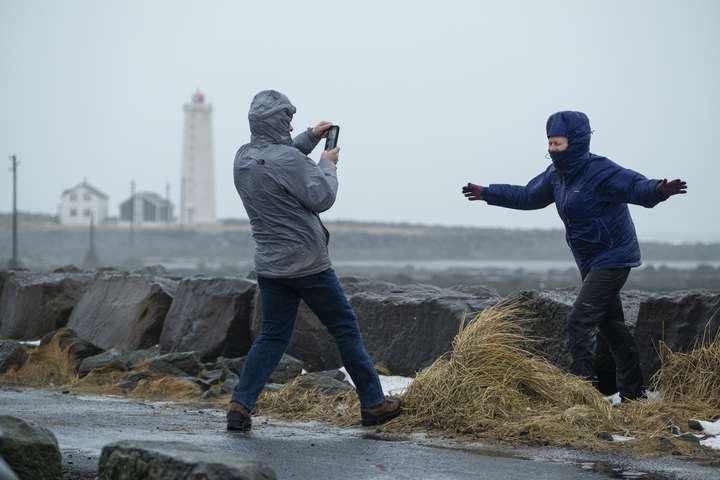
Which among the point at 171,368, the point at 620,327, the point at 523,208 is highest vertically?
the point at 523,208

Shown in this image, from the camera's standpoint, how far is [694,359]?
7961 millimetres

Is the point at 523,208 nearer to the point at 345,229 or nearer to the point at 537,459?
the point at 537,459

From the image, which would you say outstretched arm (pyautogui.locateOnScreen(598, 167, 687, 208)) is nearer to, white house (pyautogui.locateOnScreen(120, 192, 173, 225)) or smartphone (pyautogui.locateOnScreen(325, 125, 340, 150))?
smartphone (pyautogui.locateOnScreen(325, 125, 340, 150))

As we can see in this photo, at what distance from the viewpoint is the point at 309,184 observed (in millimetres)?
7457

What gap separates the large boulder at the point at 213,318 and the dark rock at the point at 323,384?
2.38 m

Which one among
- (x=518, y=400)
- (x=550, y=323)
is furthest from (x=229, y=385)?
(x=518, y=400)

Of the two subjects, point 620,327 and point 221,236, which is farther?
point 221,236

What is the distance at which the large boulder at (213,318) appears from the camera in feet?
37.0

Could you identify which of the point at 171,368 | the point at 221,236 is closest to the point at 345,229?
the point at 221,236

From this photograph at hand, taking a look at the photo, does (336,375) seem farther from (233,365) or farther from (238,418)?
(238,418)

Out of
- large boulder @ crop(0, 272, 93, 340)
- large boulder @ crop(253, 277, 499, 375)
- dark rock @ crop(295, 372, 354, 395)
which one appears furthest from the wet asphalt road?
large boulder @ crop(0, 272, 93, 340)

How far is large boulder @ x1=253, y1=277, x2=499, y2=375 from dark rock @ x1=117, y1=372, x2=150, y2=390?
4.20 ft

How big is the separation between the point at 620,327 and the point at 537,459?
5.98 ft

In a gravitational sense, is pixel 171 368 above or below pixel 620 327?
below
